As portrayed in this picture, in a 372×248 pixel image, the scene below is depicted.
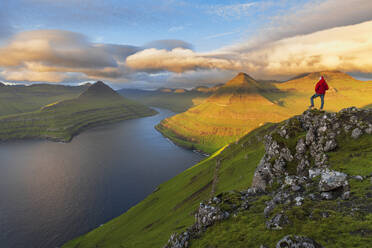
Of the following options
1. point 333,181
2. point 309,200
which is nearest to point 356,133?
point 333,181

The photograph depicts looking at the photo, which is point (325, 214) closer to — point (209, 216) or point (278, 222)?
point (278, 222)

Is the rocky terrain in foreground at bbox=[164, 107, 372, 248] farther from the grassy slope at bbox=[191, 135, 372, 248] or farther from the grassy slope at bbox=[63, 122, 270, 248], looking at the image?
the grassy slope at bbox=[63, 122, 270, 248]

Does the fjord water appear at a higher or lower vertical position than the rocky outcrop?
lower

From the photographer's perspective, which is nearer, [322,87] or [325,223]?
[325,223]

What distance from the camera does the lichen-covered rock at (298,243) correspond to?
52.1 feet

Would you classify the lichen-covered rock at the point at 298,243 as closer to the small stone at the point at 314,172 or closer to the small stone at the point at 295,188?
the small stone at the point at 295,188

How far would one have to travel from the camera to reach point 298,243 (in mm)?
16125

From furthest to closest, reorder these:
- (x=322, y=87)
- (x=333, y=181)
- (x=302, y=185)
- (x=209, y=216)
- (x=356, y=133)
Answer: (x=322, y=87), (x=356, y=133), (x=209, y=216), (x=302, y=185), (x=333, y=181)

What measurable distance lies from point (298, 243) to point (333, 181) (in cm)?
1296

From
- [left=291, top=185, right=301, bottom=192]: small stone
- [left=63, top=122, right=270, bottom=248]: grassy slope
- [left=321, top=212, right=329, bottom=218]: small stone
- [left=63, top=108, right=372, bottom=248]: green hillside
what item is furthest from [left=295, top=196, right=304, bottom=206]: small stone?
[left=63, top=122, right=270, bottom=248]: grassy slope

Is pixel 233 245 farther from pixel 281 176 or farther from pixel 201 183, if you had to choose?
pixel 201 183

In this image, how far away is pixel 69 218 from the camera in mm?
124812

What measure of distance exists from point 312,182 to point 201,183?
298 feet

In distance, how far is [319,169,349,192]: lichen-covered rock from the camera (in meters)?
24.4
